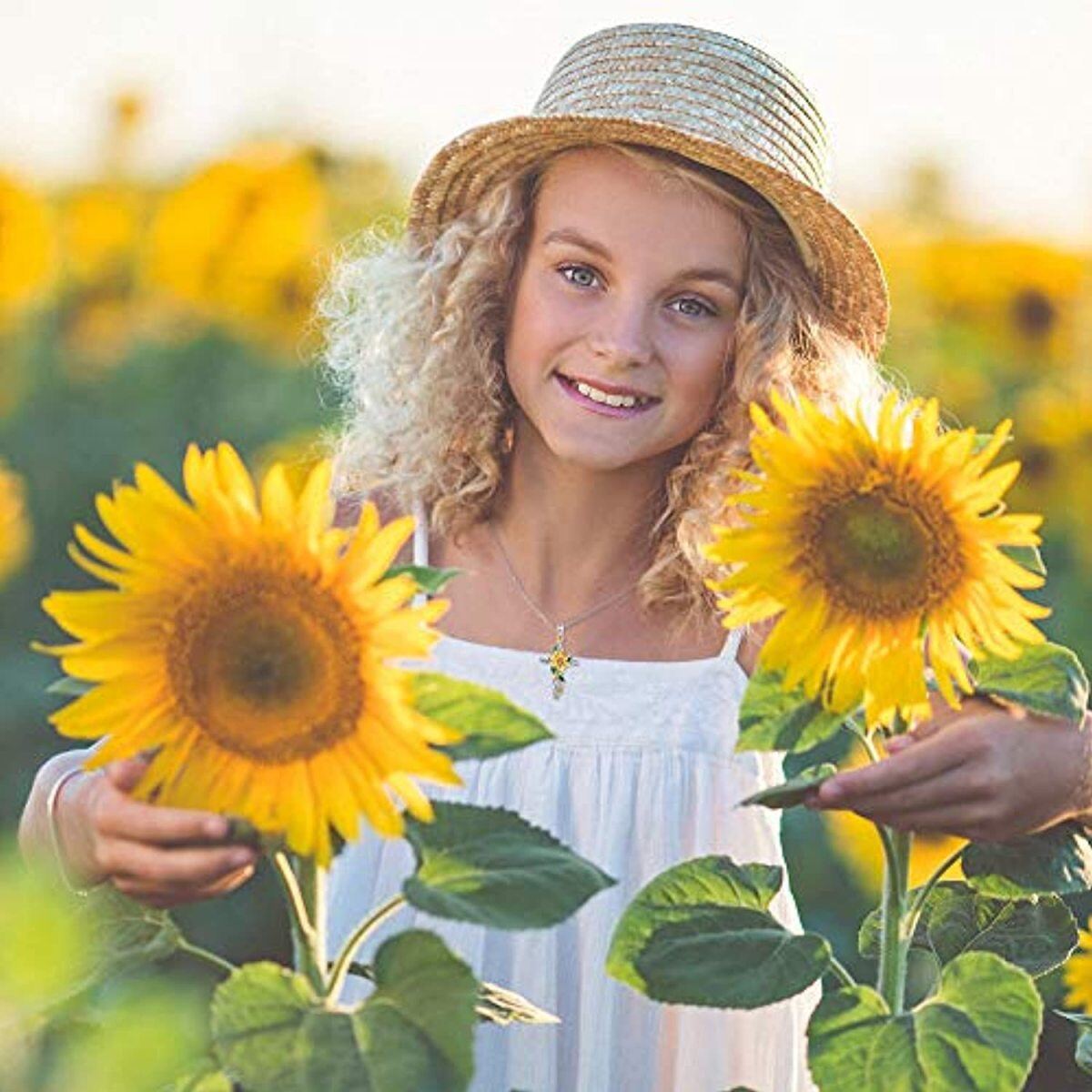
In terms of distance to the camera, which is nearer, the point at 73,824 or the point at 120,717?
the point at 120,717

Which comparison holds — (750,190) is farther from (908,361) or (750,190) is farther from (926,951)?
(908,361)

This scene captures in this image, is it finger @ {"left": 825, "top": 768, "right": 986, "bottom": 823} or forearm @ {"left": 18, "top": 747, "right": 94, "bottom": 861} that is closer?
finger @ {"left": 825, "top": 768, "right": 986, "bottom": 823}

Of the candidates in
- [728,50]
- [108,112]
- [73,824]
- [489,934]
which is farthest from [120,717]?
[108,112]

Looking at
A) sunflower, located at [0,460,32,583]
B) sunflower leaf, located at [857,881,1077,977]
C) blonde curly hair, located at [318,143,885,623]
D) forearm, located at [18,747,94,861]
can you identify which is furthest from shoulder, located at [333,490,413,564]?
sunflower, located at [0,460,32,583]

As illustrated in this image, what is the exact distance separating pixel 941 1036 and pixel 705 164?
2.48ft

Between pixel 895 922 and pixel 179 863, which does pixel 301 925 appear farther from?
pixel 895 922

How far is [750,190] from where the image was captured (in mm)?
1603

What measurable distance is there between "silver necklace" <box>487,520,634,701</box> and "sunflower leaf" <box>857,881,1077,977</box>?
1.64ft

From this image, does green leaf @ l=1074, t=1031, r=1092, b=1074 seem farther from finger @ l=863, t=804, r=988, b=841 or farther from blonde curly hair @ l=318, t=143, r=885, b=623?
blonde curly hair @ l=318, t=143, r=885, b=623

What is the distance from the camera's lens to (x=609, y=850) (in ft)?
5.38

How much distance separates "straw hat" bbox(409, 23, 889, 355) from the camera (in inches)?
59.9

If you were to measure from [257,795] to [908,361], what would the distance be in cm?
337

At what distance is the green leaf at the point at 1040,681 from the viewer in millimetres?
1044

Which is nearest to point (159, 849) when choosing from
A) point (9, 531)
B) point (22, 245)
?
point (9, 531)
